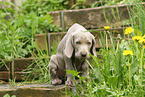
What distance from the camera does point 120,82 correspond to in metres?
2.12

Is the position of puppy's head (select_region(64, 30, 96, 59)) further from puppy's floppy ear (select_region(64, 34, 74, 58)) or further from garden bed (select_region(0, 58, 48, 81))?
garden bed (select_region(0, 58, 48, 81))

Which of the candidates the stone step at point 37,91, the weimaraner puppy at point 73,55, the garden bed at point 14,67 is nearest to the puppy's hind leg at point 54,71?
the weimaraner puppy at point 73,55

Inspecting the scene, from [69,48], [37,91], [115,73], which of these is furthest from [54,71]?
[115,73]

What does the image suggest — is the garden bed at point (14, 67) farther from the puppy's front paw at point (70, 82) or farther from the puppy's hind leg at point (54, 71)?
the puppy's front paw at point (70, 82)

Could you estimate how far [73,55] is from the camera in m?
2.48

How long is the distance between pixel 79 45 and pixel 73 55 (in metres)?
0.22

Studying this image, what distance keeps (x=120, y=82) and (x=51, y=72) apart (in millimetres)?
974

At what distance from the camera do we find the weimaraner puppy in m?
2.29

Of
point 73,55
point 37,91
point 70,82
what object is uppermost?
point 73,55

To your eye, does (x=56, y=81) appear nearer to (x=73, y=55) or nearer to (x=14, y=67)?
(x=73, y=55)

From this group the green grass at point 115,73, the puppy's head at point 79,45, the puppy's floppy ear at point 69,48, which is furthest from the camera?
the puppy's floppy ear at point 69,48

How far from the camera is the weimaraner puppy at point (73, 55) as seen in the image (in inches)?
90.4

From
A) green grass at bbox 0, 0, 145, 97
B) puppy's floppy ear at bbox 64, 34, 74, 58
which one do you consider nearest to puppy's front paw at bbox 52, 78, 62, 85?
green grass at bbox 0, 0, 145, 97

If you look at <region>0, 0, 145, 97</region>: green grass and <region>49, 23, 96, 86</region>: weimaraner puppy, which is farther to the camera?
<region>49, 23, 96, 86</region>: weimaraner puppy
